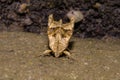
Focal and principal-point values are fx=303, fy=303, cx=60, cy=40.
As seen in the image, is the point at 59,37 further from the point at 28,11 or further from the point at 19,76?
the point at 28,11

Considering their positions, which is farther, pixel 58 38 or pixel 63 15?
pixel 63 15

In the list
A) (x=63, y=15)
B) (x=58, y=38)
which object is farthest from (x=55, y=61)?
(x=63, y=15)

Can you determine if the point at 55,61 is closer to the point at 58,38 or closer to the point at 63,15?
the point at 58,38

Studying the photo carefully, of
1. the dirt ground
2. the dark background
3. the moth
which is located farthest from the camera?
the dark background

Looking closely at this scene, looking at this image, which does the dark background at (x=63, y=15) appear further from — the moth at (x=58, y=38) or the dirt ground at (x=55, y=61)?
the moth at (x=58, y=38)

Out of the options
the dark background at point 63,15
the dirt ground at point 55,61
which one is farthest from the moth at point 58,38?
the dark background at point 63,15

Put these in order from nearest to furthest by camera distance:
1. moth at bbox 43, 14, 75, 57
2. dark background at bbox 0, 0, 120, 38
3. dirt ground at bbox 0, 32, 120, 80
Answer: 1. dirt ground at bbox 0, 32, 120, 80
2. moth at bbox 43, 14, 75, 57
3. dark background at bbox 0, 0, 120, 38

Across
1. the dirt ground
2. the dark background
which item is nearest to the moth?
the dirt ground

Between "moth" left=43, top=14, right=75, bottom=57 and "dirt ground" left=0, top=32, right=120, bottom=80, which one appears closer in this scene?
"dirt ground" left=0, top=32, right=120, bottom=80

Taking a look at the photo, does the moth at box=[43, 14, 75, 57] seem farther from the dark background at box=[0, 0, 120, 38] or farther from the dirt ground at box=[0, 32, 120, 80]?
the dark background at box=[0, 0, 120, 38]
